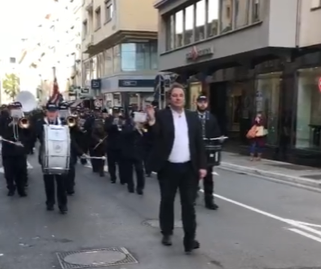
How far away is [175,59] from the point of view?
85.3ft

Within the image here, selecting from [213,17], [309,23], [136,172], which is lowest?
[136,172]

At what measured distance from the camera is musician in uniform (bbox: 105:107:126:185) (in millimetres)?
12047

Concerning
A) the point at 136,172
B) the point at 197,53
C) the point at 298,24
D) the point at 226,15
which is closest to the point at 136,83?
the point at 197,53

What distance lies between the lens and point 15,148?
10039 mm

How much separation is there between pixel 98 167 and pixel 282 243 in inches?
320

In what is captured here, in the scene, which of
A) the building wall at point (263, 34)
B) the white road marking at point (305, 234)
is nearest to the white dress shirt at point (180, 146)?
the white road marking at point (305, 234)

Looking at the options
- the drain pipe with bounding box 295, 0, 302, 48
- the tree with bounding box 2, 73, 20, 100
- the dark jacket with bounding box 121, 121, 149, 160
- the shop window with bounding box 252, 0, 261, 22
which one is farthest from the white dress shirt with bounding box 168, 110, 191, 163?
the tree with bounding box 2, 73, 20, 100

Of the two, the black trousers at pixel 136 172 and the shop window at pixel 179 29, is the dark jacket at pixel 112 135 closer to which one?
the black trousers at pixel 136 172

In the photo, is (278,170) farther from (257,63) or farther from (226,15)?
(226,15)

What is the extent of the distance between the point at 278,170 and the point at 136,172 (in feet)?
19.3

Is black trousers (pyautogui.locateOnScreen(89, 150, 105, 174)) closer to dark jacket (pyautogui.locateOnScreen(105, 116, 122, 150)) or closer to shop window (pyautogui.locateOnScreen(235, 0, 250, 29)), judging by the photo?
dark jacket (pyautogui.locateOnScreen(105, 116, 122, 150))

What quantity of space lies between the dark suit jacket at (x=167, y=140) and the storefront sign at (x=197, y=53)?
1558 cm

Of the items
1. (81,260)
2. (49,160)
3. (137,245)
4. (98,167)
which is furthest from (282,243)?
(98,167)

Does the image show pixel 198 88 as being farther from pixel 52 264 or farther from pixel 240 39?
pixel 52 264
